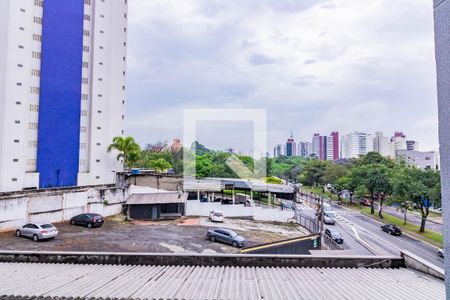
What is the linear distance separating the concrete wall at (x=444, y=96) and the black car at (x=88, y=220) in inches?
710

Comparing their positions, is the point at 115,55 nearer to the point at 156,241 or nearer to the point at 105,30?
the point at 105,30

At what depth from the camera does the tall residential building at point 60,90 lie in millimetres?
21156

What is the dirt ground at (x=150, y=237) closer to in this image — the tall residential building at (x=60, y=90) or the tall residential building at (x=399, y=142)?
the tall residential building at (x=60, y=90)

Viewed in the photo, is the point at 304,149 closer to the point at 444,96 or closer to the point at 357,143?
the point at 357,143

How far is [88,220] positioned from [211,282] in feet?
49.3

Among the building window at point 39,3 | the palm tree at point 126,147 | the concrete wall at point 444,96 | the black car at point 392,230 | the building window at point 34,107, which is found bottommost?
the black car at point 392,230

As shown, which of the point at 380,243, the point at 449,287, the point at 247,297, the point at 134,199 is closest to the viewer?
the point at 449,287

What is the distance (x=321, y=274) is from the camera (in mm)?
4840

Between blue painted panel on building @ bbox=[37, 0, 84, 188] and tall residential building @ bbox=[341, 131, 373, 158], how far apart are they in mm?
71858

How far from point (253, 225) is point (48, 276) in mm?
16818

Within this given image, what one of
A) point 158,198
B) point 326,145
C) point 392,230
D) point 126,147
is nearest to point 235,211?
point 158,198

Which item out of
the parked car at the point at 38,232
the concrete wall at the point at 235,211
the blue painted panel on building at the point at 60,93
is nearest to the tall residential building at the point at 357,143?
the concrete wall at the point at 235,211

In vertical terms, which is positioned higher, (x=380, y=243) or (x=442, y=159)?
(x=442, y=159)

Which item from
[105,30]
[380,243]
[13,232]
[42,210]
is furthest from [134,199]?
[380,243]
